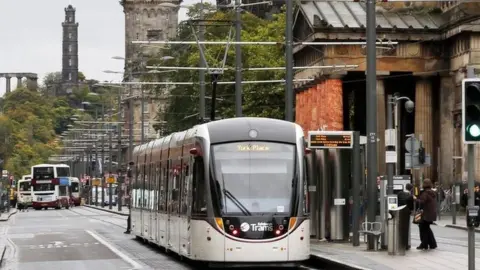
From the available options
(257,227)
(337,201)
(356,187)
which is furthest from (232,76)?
(257,227)

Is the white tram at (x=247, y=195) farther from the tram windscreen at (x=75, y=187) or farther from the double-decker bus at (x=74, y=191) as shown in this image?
the tram windscreen at (x=75, y=187)

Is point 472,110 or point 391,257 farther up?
point 472,110

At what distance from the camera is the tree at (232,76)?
282ft

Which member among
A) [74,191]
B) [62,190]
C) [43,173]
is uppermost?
[43,173]

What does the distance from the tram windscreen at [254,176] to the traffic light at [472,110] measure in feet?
27.1

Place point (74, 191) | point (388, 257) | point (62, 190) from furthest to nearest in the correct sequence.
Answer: point (74, 191), point (62, 190), point (388, 257)

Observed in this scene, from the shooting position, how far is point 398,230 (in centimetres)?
2917

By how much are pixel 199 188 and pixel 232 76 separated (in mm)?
60536

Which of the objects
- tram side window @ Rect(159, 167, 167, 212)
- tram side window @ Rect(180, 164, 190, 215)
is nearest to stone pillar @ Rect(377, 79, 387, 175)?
tram side window @ Rect(159, 167, 167, 212)

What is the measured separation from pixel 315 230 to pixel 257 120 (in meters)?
8.94

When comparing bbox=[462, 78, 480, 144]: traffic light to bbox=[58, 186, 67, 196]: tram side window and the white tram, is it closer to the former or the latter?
the white tram

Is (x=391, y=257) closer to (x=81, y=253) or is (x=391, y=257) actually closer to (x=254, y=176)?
(x=254, y=176)

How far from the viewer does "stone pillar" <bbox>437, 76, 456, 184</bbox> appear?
80.0 metres

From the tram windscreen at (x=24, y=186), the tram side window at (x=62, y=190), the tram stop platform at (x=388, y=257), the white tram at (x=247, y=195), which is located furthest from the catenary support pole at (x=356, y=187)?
the tram windscreen at (x=24, y=186)
